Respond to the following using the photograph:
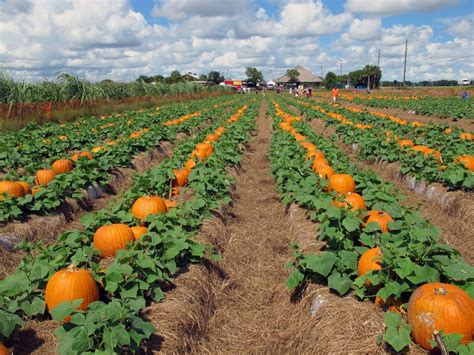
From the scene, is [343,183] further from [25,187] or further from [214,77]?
[214,77]

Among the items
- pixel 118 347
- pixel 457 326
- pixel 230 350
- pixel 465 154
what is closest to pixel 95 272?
pixel 118 347

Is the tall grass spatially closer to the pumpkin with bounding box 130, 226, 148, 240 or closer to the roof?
the pumpkin with bounding box 130, 226, 148, 240

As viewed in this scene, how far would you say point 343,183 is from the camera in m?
7.66

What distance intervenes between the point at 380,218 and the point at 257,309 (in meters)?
1.99

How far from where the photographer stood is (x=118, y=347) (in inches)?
136

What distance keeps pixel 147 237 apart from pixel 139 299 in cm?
111

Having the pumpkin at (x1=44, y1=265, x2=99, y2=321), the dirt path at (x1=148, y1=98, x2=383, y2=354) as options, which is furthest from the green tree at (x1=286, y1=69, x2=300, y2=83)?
the pumpkin at (x1=44, y1=265, x2=99, y2=321)

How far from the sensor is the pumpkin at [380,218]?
5.50 metres

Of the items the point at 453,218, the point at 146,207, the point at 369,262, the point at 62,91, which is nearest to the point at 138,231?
the point at 146,207

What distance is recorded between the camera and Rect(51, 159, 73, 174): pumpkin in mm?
9531

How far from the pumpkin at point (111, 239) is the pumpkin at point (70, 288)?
1036mm

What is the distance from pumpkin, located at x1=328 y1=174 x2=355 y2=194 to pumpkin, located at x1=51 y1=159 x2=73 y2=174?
228 inches

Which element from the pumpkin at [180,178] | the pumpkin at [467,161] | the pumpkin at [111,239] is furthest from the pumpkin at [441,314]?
the pumpkin at [467,161]

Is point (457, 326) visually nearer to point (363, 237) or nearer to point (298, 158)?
point (363, 237)
